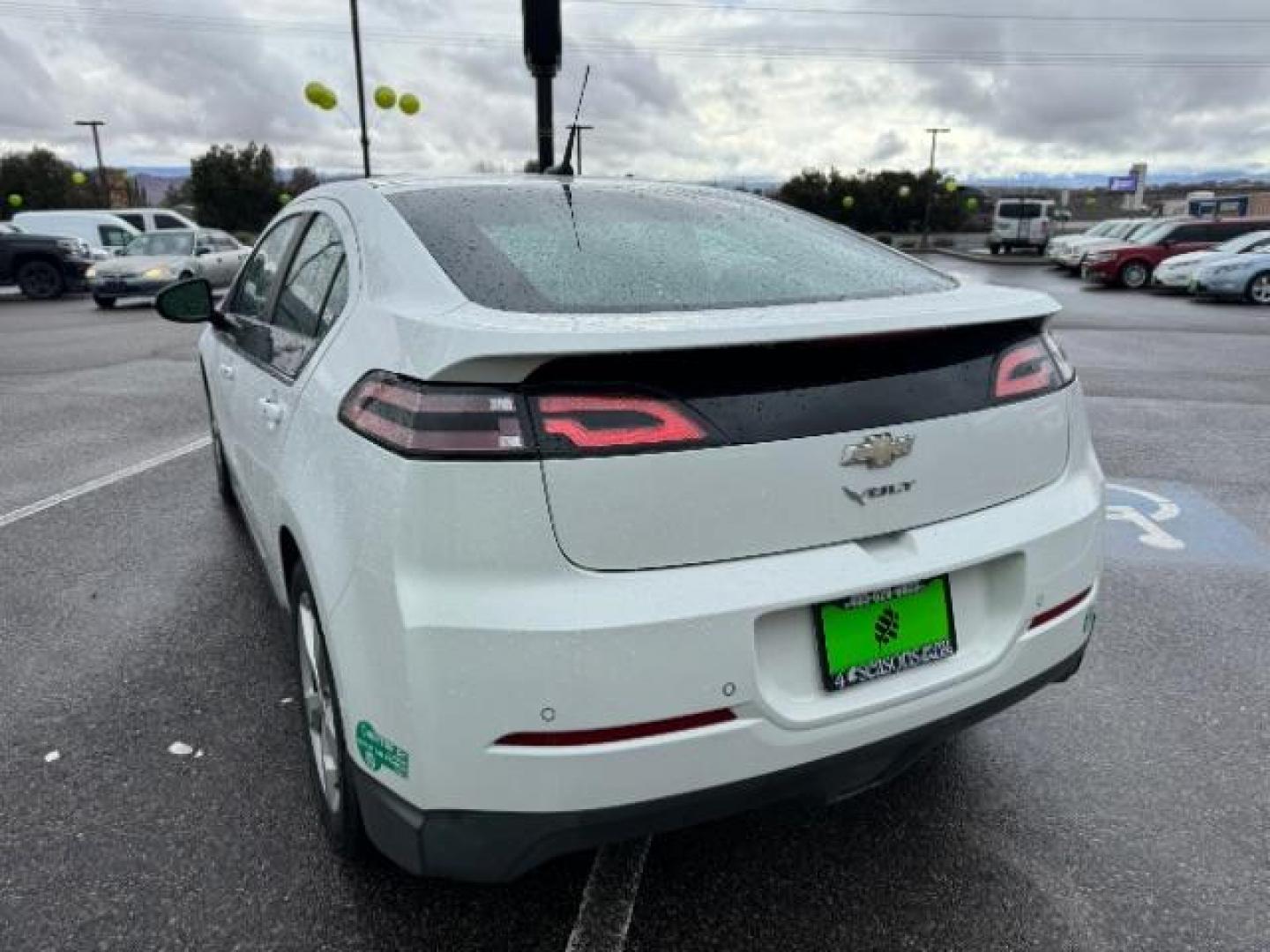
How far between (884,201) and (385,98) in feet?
144

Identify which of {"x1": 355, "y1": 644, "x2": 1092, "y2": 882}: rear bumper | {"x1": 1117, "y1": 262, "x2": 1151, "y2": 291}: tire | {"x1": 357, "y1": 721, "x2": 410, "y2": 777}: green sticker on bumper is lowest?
{"x1": 1117, "y1": 262, "x2": 1151, "y2": 291}: tire

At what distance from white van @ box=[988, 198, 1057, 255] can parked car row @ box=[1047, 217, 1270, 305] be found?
11.7 m

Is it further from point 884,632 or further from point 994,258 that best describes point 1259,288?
point 994,258

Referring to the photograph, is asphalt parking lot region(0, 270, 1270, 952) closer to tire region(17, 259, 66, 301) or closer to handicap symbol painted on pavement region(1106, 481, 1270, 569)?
handicap symbol painted on pavement region(1106, 481, 1270, 569)

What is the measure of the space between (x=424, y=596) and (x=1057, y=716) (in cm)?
216

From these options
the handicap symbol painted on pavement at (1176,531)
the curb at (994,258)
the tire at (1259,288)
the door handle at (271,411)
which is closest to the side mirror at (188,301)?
the door handle at (271,411)

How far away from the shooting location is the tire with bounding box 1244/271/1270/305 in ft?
58.5

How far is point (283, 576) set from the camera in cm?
251

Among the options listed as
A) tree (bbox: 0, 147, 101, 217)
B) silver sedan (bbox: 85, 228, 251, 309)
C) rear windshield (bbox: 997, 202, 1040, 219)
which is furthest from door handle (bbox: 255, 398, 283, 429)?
tree (bbox: 0, 147, 101, 217)

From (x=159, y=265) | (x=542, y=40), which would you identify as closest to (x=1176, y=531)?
(x=542, y=40)

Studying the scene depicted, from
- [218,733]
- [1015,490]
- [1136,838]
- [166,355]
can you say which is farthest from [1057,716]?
[166,355]

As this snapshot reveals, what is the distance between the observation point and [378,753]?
5.80 feet

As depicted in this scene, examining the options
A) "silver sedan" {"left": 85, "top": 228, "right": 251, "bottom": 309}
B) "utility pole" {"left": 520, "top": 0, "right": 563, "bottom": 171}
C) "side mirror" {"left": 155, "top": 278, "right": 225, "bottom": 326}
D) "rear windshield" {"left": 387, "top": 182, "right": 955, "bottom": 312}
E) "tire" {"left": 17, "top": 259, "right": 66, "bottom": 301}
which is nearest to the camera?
"rear windshield" {"left": 387, "top": 182, "right": 955, "bottom": 312}

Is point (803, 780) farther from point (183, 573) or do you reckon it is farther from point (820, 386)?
point (183, 573)
